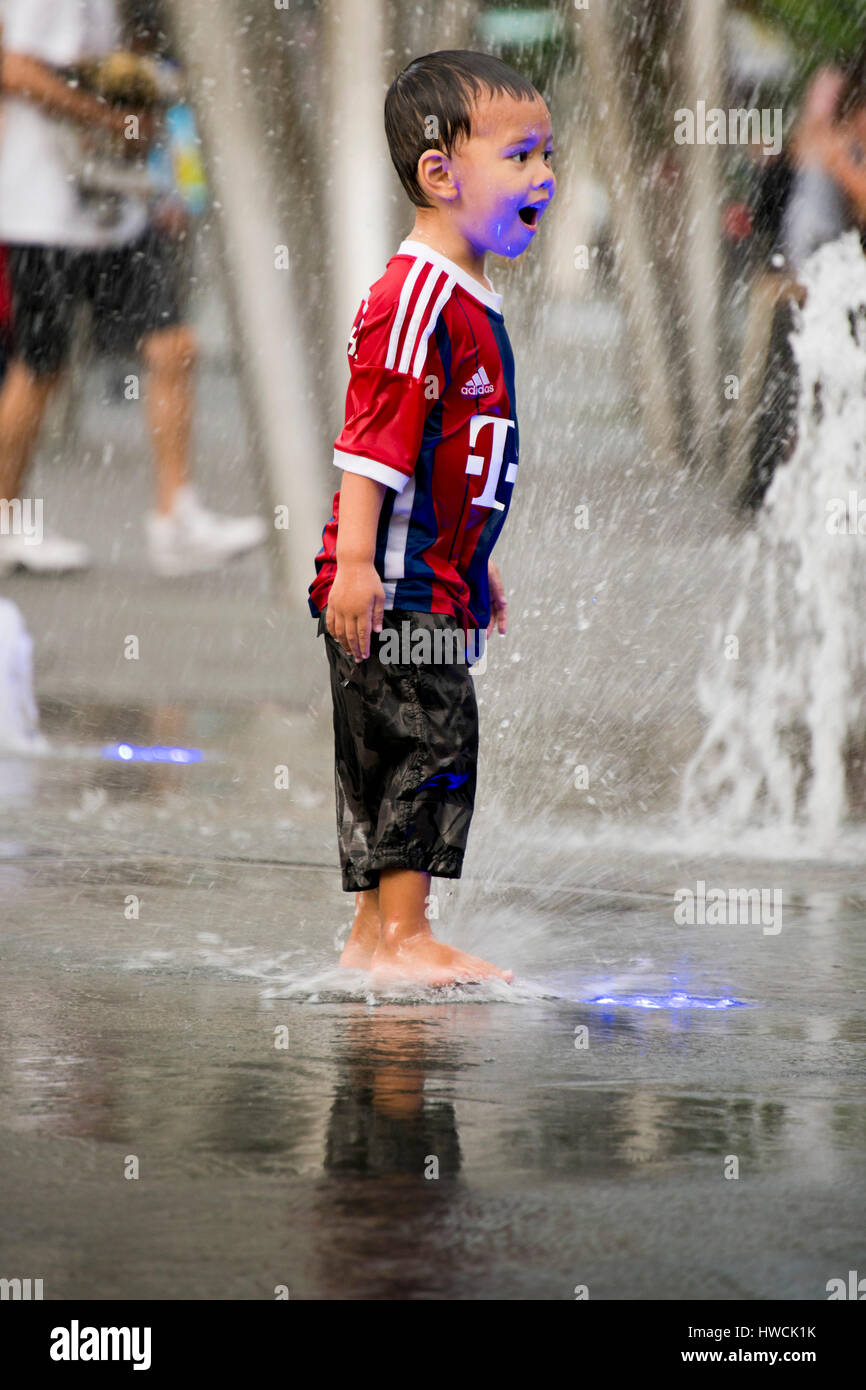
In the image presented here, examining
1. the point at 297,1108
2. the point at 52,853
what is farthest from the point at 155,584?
the point at 297,1108

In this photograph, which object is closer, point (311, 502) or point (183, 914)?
point (183, 914)

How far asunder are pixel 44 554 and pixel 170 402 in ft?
2.35

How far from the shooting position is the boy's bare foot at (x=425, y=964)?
107 inches

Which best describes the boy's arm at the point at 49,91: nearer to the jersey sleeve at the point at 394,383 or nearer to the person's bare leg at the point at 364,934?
the jersey sleeve at the point at 394,383

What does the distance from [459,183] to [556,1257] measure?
65.5 inches

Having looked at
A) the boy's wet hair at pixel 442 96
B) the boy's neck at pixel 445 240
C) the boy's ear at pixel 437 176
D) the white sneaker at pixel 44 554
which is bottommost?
the white sneaker at pixel 44 554

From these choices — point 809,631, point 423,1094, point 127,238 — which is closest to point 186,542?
point 127,238

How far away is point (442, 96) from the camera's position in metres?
2.83

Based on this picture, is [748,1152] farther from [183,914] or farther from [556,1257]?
[183,914]

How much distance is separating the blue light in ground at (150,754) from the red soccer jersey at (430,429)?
2.09 m

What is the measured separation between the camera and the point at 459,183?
2.81 m

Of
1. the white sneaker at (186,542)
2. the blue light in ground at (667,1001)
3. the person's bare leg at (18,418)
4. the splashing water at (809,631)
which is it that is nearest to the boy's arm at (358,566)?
the blue light in ground at (667,1001)

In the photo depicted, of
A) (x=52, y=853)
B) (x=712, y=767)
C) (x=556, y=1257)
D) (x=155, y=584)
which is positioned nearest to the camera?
(x=556, y=1257)

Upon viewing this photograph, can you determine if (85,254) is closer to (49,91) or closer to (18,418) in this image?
(49,91)
